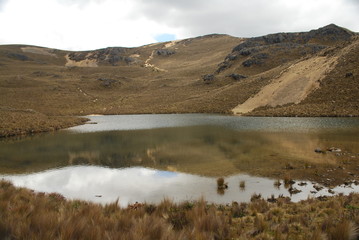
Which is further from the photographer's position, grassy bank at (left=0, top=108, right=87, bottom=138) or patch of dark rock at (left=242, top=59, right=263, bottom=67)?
patch of dark rock at (left=242, top=59, right=263, bottom=67)

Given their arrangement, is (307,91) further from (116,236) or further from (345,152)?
(116,236)

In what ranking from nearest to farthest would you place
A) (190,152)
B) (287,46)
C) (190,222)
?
(190,222)
(190,152)
(287,46)

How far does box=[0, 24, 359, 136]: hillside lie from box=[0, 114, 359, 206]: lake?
1686cm

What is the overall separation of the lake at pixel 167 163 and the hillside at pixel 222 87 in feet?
55.3

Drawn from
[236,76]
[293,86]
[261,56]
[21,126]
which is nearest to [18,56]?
[236,76]

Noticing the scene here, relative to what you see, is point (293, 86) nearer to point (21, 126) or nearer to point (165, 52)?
point (21, 126)

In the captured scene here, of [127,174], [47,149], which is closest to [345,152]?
[127,174]

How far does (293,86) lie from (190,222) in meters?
55.3

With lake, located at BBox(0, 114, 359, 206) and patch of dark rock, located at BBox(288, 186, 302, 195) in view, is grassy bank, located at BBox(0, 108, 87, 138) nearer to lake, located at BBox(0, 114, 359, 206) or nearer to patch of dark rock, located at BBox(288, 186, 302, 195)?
lake, located at BBox(0, 114, 359, 206)

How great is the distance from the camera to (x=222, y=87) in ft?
260

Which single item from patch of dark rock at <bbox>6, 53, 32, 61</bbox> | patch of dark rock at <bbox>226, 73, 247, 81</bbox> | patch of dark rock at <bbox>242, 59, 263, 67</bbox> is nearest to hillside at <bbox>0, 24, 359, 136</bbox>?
patch of dark rock at <bbox>242, 59, 263, 67</bbox>

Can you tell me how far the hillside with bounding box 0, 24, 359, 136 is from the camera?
47.0 m

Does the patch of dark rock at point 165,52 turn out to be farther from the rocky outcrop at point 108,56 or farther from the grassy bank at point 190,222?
the grassy bank at point 190,222

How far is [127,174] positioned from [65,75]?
121m
